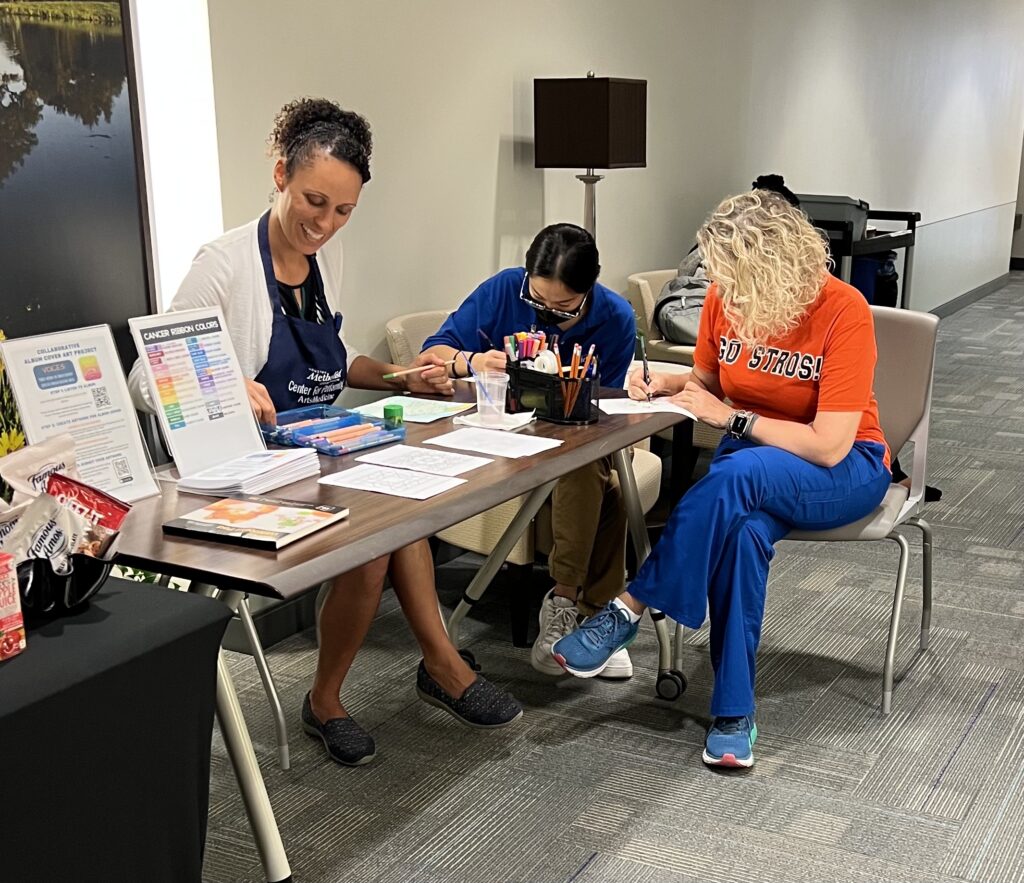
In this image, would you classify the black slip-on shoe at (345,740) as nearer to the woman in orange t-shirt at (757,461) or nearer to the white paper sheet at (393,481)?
the woman in orange t-shirt at (757,461)

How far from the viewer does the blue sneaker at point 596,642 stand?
2.62 m

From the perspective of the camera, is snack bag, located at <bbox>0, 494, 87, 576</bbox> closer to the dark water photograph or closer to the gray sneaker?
the dark water photograph

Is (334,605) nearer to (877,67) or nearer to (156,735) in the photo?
(156,735)

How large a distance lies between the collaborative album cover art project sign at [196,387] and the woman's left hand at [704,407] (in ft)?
3.17

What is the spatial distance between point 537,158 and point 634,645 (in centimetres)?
170

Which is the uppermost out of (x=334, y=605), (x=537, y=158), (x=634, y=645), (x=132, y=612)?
(x=537, y=158)

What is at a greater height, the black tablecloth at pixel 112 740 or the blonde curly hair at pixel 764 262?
the blonde curly hair at pixel 764 262

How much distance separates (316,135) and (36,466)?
42.2 inches

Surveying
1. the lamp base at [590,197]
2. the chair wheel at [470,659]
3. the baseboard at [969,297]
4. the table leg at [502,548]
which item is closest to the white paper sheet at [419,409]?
the table leg at [502,548]

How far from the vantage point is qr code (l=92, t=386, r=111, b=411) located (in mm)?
1826

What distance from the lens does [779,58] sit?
584 cm

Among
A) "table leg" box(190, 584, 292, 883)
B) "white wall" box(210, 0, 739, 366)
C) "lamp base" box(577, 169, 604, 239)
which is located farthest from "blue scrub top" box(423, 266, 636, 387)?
"table leg" box(190, 584, 292, 883)

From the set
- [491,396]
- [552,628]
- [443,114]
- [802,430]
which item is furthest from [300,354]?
[443,114]

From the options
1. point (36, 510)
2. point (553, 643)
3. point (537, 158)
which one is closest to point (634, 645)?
point (553, 643)
